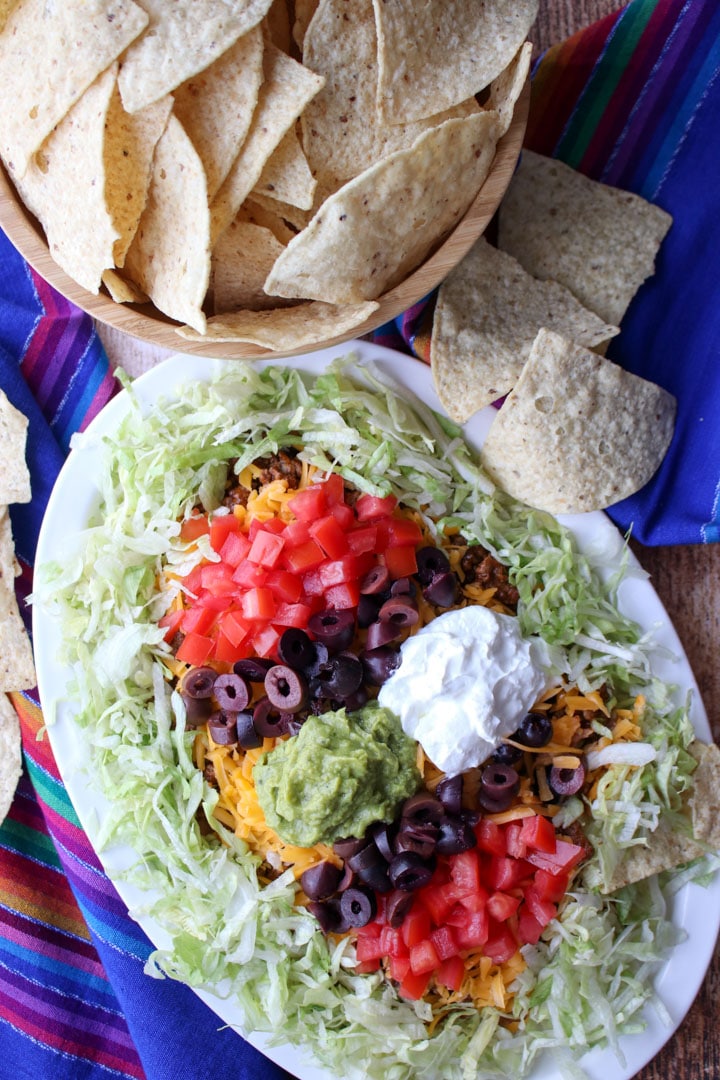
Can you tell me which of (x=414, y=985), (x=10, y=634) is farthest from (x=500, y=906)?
(x=10, y=634)

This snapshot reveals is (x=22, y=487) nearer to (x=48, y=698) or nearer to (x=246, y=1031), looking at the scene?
(x=48, y=698)

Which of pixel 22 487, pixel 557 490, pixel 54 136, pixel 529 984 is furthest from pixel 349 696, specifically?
pixel 54 136

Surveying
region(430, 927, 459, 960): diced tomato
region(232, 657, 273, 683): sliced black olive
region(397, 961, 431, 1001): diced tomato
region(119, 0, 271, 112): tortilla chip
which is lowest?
region(397, 961, 431, 1001): diced tomato

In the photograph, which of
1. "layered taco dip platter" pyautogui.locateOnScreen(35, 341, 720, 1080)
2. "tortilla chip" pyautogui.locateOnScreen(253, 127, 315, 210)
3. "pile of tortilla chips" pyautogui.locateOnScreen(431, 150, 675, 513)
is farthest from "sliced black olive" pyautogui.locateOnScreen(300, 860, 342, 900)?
"tortilla chip" pyautogui.locateOnScreen(253, 127, 315, 210)

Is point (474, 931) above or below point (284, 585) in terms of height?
below

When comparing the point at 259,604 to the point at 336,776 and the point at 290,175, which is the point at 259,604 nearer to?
the point at 336,776

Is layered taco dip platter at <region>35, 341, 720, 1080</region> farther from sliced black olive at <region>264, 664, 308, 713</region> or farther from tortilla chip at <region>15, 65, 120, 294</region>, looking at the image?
tortilla chip at <region>15, 65, 120, 294</region>
